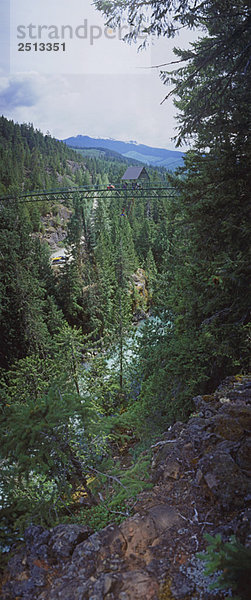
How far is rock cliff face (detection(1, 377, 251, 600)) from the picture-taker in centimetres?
252

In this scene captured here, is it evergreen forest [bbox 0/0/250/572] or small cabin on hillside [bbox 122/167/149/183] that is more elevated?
small cabin on hillside [bbox 122/167/149/183]

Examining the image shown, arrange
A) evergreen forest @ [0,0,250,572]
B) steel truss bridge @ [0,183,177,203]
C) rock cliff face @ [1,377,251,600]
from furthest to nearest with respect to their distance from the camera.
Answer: steel truss bridge @ [0,183,177,203] < evergreen forest @ [0,0,250,572] < rock cliff face @ [1,377,251,600]

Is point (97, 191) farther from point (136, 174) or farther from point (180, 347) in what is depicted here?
point (136, 174)

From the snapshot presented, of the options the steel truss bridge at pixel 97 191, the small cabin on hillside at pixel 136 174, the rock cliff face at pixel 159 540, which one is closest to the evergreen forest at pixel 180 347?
the rock cliff face at pixel 159 540

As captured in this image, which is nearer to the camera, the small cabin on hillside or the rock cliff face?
the rock cliff face

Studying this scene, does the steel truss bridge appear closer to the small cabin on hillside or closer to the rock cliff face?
the rock cliff face

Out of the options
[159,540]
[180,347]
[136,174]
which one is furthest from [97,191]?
[136,174]

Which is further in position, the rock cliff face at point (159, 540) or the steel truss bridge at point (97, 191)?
the steel truss bridge at point (97, 191)

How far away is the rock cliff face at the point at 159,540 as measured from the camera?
2516mm

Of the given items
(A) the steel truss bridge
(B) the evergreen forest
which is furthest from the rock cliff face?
(A) the steel truss bridge

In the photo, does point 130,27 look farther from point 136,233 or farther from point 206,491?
point 136,233

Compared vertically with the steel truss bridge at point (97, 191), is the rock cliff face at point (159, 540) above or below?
below

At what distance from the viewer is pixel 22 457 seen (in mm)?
3314

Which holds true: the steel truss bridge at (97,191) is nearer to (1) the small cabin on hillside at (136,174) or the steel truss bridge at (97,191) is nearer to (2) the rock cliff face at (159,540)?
(2) the rock cliff face at (159,540)
